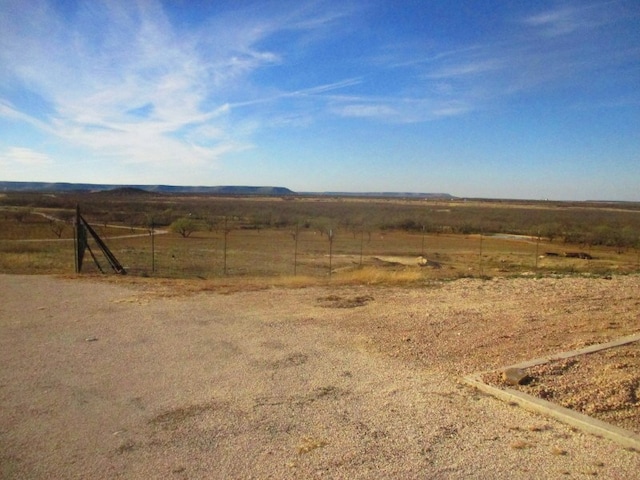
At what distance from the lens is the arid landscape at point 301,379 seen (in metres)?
4.91

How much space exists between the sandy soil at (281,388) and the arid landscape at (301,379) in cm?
2

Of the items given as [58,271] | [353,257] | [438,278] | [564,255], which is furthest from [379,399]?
[564,255]

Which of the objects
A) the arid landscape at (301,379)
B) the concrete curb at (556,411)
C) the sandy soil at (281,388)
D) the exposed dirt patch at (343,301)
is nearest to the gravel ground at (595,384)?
the arid landscape at (301,379)

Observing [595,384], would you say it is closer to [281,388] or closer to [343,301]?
[281,388]

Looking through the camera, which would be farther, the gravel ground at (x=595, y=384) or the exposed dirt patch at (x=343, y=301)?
the exposed dirt patch at (x=343, y=301)

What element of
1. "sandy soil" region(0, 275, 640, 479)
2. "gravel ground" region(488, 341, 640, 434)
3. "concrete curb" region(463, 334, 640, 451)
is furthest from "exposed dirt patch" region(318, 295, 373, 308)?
"gravel ground" region(488, 341, 640, 434)

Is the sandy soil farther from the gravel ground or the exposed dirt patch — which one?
the gravel ground

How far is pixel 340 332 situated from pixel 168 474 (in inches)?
215

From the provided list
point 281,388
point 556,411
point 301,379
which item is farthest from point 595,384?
point 281,388

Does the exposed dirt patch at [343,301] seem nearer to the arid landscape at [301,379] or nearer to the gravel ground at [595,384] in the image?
the arid landscape at [301,379]

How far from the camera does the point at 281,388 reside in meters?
6.81

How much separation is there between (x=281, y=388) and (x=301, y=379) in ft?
1.44

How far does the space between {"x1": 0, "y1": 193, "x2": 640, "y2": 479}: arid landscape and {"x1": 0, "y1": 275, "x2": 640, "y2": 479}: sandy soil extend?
24 mm

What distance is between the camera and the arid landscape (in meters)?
4.91
